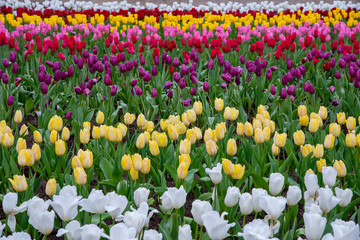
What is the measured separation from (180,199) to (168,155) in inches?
42.0

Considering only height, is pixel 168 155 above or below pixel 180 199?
below

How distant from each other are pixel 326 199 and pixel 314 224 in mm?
263

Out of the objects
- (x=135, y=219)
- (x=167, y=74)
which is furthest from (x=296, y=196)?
(x=167, y=74)

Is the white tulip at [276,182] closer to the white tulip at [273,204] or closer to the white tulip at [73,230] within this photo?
the white tulip at [273,204]

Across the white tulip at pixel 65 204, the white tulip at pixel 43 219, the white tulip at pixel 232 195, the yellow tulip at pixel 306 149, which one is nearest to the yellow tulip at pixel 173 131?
the yellow tulip at pixel 306 149

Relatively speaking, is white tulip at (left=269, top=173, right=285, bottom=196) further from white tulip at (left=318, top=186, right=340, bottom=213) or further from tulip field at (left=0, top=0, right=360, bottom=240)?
white tulip at (left=318, top=186, right=340, bottom=213)

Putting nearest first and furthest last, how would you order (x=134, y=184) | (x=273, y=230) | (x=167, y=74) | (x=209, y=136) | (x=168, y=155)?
(x=273, y=230) → (x=134, y=184) → (x=209, y=136) → (x=168, y=155) → (x=167, y=74)

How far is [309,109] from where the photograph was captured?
4.07 meters

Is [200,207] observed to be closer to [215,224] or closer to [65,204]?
[215,224]

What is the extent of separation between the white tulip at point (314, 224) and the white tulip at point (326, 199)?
24 cm

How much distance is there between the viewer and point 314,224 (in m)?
1.61

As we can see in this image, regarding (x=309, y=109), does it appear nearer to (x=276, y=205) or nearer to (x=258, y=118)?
(x=258, y=118)

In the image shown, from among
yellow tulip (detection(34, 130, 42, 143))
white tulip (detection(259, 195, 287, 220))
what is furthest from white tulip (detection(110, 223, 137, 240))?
yellow tulip (detection(34, 130, 42, 143))

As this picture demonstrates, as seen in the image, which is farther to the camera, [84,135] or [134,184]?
[84,135]
